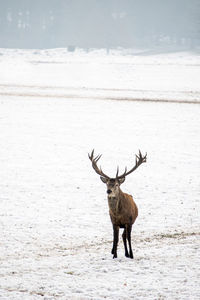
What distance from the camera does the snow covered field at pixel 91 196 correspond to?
10172mm

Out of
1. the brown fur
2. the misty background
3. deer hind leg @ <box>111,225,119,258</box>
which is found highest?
the misty background

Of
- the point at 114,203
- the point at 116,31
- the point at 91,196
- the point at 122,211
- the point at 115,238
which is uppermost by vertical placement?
the point at 116,31

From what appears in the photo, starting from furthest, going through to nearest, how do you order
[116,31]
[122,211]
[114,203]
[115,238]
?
[116,31] → [115,238] → [122,211] → [114,203]

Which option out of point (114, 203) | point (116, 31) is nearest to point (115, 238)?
point (114, 203)

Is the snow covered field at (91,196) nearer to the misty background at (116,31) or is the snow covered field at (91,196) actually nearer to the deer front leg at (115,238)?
the deer front leg at (115,238)

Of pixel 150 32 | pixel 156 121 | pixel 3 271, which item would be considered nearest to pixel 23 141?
pixel 156 121

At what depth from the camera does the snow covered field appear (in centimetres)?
1017

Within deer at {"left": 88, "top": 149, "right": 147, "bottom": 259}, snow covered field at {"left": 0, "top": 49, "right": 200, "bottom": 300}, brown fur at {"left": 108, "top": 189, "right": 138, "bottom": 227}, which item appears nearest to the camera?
snow covered field at {"left": 0, "top": 49, "right": 200, "bottom": 300}

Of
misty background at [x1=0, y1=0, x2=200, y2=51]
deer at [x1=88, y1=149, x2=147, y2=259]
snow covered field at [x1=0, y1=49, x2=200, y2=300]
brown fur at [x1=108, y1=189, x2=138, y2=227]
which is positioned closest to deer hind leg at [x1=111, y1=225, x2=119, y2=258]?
deer at [x1=88, y1=149, x2=147, y2=259]

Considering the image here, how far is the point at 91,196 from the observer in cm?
1706

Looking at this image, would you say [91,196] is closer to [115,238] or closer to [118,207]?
[115,238]

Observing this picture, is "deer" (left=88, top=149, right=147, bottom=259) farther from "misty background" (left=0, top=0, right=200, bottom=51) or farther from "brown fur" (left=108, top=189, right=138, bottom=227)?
"misty background" (left=0, top=0, right=200, bottom=51)

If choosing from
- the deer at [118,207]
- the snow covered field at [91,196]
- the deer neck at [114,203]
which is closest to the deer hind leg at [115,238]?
the deer at [118,207]

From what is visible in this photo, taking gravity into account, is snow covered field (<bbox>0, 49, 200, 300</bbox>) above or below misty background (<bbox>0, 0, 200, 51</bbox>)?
below
